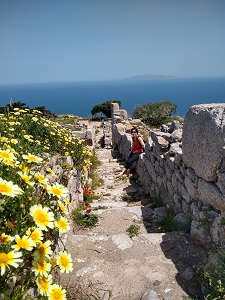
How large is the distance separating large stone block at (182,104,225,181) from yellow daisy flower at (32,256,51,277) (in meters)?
2.83

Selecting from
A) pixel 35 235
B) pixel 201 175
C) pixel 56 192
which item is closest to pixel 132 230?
pixel 201 175

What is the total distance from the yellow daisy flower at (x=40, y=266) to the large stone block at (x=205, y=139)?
9.28ft

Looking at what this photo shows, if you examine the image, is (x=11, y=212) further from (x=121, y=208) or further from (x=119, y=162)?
(x=119, y=162)

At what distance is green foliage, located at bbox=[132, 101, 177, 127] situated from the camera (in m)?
27.4

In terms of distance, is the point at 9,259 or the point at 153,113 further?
the point at 153,113

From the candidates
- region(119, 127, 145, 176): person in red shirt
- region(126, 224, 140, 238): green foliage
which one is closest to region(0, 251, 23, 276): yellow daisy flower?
region(126, 224, 140, 238): green foliage

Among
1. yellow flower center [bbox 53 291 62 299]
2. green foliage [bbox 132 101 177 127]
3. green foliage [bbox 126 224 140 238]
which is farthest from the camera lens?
green foliage [bbox 132 101 177 127]

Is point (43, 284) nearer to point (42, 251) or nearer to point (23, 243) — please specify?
point (42, 251)

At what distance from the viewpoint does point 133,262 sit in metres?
4.04

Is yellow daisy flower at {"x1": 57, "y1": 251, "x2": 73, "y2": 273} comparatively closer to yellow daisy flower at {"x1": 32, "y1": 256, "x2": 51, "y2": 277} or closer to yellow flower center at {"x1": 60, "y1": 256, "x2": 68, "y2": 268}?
yellow flower center at {"x1": 60, "y1": 256, "x2": 68, "y2": 268}

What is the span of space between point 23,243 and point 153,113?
27.7m

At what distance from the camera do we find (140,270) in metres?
3.83

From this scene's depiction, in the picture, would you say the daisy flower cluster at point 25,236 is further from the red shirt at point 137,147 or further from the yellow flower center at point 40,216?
the red shirt at point 137,147

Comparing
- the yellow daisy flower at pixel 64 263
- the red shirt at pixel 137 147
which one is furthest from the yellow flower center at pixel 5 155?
the red shirt at pixel 137 147
